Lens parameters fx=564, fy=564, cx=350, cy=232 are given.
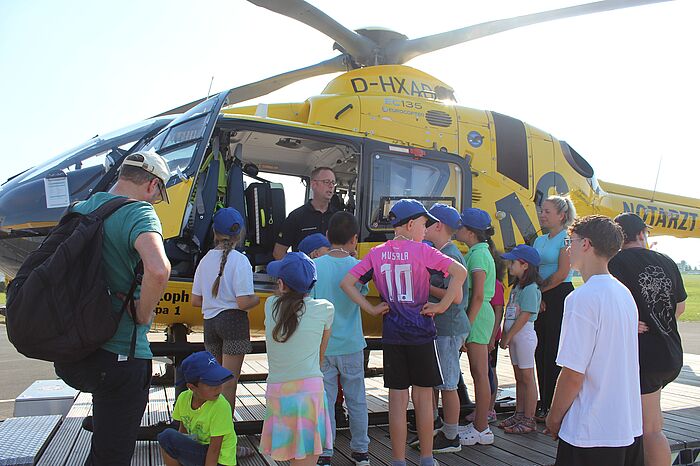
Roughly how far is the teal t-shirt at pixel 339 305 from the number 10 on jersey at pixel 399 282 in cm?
31

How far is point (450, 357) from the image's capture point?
402cm

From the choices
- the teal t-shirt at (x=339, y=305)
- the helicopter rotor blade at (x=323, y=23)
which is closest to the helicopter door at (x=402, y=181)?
the teal t-shirt at (x=339, y=305)

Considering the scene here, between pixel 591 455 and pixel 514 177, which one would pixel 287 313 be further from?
pixel 514 177

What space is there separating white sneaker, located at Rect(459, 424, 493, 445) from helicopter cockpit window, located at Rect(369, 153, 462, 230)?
1.85 m

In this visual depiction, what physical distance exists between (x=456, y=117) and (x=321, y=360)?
343cm

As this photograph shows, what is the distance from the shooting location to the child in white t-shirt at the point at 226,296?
12.5ft

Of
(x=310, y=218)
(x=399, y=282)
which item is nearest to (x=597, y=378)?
(x=399, y=282)

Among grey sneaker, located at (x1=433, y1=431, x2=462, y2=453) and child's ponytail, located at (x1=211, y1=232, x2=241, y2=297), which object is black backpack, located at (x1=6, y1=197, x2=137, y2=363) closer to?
child's ponytail, located at (x1=211, y1=232, x2=241, y2=297)

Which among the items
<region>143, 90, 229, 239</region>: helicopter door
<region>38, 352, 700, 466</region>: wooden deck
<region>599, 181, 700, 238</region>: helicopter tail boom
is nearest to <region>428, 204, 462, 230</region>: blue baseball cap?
<region>38, 352, 700, 466</region>: wooden deck

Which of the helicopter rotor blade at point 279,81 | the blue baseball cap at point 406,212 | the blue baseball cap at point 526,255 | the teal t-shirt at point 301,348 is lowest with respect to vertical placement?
the teal t-shirt at point 301,348

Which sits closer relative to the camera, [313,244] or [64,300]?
[64,300]

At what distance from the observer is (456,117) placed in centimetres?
584

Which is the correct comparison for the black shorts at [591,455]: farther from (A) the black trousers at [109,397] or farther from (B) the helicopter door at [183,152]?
(B) the helicopter door at [183,152]

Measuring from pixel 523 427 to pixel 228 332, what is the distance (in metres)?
2.54
